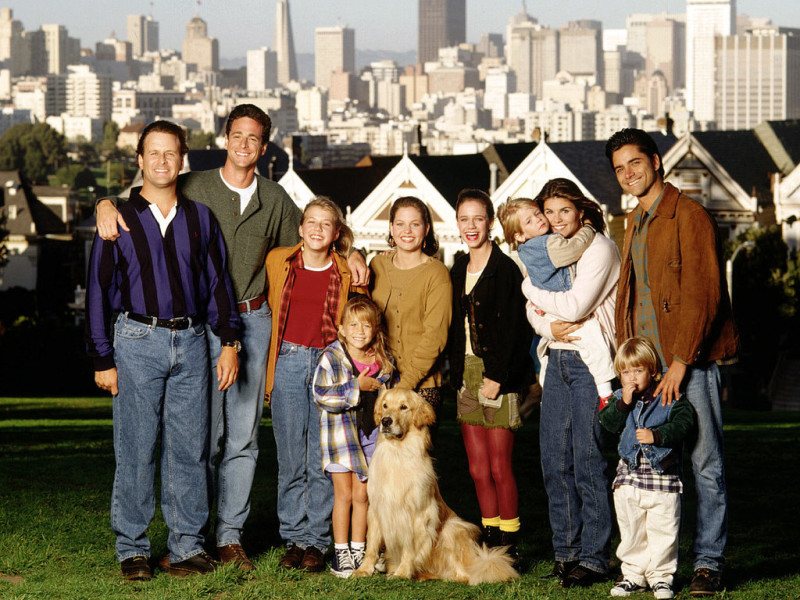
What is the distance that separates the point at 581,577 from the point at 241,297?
9.80 ft

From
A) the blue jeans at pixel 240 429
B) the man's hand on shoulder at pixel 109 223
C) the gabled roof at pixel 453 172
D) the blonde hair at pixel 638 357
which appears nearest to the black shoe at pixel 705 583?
the blonde hair at pixel 638 357

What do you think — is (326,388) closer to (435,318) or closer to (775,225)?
(435,318)

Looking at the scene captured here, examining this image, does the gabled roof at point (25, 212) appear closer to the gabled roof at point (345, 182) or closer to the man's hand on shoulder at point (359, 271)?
the gabled roof at point (345, 182)

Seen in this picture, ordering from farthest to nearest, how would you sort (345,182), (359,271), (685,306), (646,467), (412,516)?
(345,182) < (359,271) < (412,516) < (646,467) < (685,306)

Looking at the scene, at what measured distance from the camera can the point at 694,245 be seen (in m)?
7.47

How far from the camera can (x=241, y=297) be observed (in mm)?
8219

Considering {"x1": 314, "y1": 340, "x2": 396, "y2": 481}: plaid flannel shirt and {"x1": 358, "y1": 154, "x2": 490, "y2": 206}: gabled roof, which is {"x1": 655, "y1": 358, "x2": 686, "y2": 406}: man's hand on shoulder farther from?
{"x1": 358, "y1": 154, "x2": 490, "y2": 206}: gabled roof

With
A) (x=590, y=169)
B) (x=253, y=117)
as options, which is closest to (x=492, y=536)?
(x=253, y=117)

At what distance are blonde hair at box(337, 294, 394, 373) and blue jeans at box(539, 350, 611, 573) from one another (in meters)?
1.11

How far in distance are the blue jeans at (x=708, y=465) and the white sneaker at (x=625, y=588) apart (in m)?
0.42

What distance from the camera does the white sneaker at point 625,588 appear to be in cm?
758

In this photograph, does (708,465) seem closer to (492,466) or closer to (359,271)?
(492,466)

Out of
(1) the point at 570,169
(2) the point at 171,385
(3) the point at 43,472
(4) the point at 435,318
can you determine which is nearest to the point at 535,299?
(4) the point at 435,318

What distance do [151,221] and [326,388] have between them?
162 centimetres
